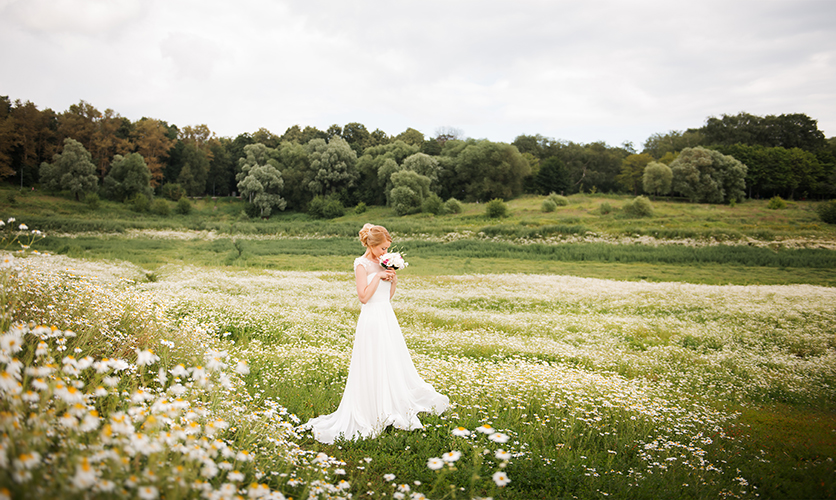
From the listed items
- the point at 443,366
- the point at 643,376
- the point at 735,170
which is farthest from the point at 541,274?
the point at 735,170

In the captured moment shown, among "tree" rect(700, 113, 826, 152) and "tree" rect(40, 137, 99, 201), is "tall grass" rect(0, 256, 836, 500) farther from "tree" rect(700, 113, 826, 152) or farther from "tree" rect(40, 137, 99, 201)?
"tree" rect(700, 113, 826, 152)

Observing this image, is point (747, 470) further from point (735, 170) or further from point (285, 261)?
point (735, 170)

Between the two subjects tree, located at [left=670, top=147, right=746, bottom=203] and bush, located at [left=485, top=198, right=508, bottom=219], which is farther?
tree, located at [left=670, top=147, right=746, bottom=203]

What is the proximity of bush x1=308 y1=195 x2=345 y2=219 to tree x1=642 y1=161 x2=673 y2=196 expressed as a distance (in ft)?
188

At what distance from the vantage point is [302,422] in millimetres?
6777

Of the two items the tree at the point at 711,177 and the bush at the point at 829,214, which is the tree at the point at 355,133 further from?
the bush at the point at 829,214

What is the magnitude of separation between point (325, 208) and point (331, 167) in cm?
1079

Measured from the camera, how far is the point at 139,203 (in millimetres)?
62875

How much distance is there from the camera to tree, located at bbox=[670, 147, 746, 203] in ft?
245

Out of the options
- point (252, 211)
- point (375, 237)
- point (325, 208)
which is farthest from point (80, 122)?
point (375, 237)

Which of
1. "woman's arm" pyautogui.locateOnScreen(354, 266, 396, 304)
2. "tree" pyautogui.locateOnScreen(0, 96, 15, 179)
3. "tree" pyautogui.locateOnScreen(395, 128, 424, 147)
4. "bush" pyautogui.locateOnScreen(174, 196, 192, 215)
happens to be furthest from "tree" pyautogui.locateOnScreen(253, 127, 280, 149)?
"woman's arm" pyautogui.locateOnScreen(354, 266, 396, 304)

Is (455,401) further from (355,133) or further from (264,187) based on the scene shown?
(355,133)

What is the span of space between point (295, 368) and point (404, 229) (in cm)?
4414

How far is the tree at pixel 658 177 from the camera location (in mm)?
76875
